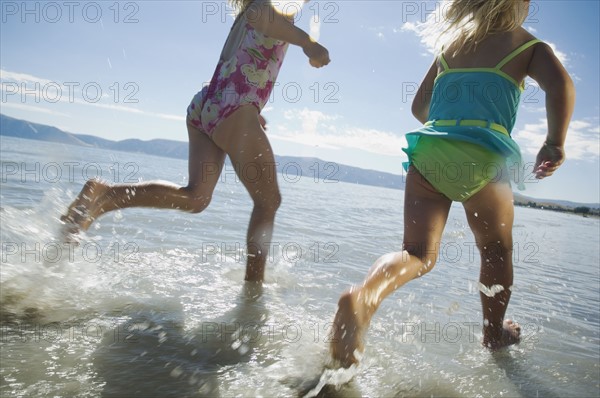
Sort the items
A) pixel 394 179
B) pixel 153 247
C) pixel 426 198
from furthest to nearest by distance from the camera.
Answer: pixel 394 179 < pixel 153 247 < pixel 426 198

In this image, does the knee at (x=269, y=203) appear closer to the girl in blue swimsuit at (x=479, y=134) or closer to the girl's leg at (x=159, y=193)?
the girl's leg at (x=159, y=193)

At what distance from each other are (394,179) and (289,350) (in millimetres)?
189817

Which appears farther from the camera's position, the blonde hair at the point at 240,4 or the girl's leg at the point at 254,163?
the blonde hair at the point at 240,4

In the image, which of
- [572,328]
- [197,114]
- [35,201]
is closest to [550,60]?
[197,114]

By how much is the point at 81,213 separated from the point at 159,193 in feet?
1.44

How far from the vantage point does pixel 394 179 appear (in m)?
186

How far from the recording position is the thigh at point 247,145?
2316mm

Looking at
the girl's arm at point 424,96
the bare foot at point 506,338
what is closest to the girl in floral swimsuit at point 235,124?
the girl's arm at point 424,96

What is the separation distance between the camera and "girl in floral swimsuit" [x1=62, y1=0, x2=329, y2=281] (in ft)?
7.45

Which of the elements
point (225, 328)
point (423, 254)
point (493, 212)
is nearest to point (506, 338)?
point (493, 212)

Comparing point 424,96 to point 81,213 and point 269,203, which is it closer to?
point 269,203

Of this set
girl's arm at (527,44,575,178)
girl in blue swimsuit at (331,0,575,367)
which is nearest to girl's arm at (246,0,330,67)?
girl in blue swimsuit at (331,0,575,367)

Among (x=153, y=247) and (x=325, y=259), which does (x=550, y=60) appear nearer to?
(x=325, y=259)

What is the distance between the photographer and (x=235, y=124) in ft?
7.59
